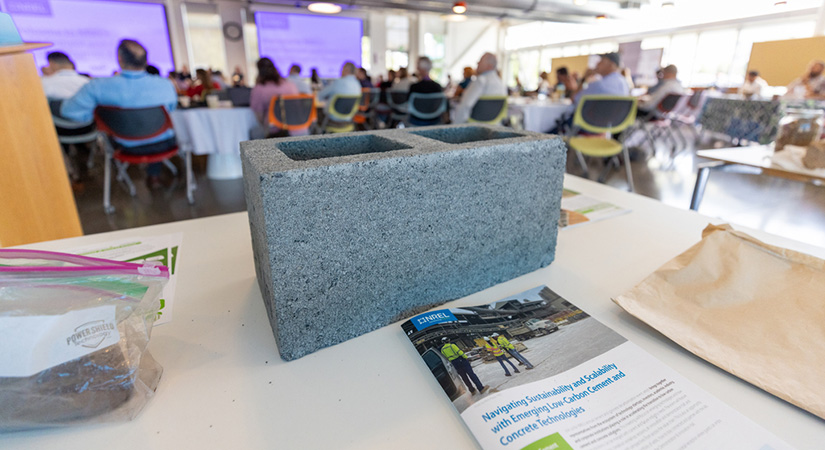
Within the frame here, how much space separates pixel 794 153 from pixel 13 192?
220 cm

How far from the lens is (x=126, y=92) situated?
87.7 inches

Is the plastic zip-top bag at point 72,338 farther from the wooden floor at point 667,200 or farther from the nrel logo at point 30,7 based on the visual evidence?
the nrel logo at point 30,7

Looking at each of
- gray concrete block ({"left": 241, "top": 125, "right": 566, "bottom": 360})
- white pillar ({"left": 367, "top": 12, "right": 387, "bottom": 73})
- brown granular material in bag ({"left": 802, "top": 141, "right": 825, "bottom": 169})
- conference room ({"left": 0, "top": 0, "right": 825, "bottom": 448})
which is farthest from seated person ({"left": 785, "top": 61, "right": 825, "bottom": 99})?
white pillar ({"left": 367, "top": 12, "right": 387, "bottom": 73})

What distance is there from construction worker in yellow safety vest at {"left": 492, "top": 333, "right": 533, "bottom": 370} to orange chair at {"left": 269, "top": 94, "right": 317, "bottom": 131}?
2.65 meters

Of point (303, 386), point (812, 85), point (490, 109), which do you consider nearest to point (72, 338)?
point (303, 386)

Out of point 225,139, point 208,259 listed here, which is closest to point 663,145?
point 225,139

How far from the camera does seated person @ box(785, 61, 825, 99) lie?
4.41 m

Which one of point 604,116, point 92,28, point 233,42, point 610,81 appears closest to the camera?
point 604,116

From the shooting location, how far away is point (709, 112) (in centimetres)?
506

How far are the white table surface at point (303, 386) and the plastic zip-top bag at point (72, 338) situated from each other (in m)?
0.02

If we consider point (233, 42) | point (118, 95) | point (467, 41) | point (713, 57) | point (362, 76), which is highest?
point (467, 41)

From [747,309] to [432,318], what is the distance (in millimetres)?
385

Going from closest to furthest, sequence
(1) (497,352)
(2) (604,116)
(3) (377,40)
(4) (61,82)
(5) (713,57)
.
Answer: (1) (497,352), (2) (604,116), (4) (61,82), (5) (713,57), (3) (377,40)

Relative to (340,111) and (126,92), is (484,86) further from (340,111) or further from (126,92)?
(126,92)
